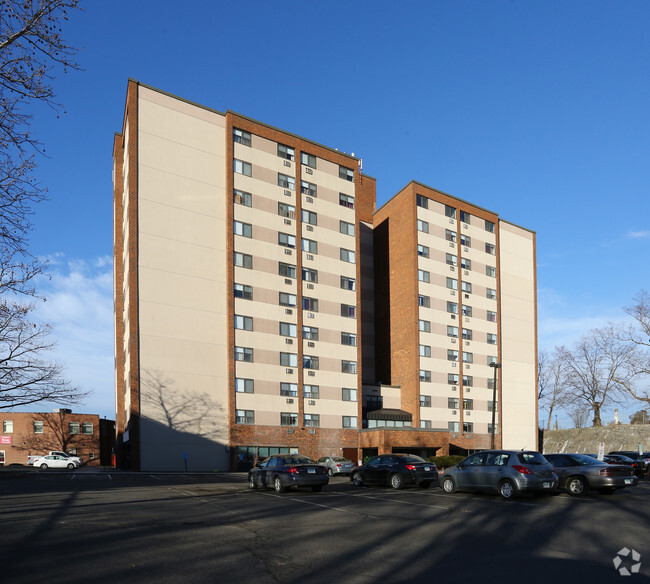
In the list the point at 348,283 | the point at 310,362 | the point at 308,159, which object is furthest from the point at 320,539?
the point at 308,159

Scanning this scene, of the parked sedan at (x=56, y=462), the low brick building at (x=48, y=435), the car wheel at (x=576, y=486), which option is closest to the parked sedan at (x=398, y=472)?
the car wheel at (x=576, y=486)

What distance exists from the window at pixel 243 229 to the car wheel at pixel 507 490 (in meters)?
34.4

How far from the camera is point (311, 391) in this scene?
51.3 m

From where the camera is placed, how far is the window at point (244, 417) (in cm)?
4700

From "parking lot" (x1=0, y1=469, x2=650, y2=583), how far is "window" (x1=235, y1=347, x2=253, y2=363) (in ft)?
93.6

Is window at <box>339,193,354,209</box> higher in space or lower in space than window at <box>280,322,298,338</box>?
higher

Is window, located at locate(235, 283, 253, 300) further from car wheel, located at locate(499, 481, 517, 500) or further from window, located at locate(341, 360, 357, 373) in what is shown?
car wheel, located at locate(499, 481, 517, 500)

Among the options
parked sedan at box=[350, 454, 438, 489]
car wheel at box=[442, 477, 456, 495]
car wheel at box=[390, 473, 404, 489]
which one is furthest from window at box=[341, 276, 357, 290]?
car wheel at box=[442, 477, 456, 495]

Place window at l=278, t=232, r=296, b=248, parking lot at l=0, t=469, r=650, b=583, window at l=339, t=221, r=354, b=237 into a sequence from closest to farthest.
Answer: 1. parking lot at l=0, t=469, r=650, b=583
2. window at l=278, t=232, r=296, b=248
3. window at l=339, t=221, r=354, b=237

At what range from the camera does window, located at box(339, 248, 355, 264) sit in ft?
182

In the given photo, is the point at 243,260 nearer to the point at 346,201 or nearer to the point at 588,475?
the point at 346,201

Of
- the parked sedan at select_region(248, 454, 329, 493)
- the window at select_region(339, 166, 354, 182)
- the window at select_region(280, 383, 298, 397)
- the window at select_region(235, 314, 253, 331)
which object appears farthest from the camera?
the window at select_region(339, 166, 354, 182)

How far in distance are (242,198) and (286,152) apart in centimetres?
→ 679

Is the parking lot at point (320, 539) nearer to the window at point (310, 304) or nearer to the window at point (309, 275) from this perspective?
the window at point (310, 304)
